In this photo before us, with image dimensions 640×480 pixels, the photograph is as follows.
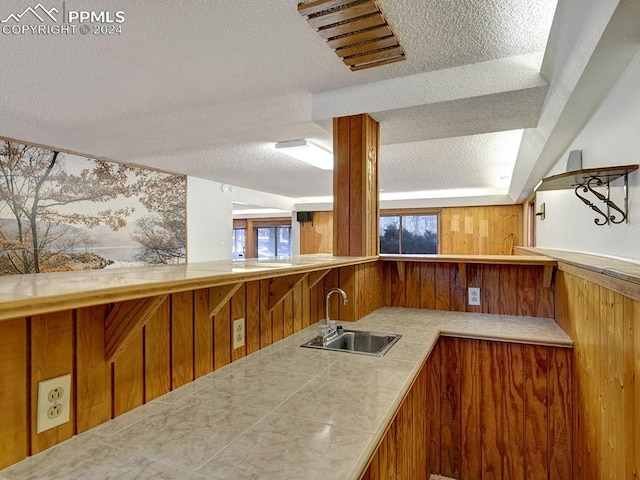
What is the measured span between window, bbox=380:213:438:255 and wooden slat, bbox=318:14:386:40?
642 centimetres

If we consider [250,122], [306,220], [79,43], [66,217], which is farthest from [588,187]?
[306,220]

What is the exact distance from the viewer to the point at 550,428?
1.87 meters

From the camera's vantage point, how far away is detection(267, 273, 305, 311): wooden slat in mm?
1696

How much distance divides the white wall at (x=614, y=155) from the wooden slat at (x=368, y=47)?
978 millimetres

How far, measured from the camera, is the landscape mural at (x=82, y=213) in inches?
141

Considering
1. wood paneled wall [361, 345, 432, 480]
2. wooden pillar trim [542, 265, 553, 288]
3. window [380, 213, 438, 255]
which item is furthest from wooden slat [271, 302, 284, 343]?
window [380, 213, 438, 255]

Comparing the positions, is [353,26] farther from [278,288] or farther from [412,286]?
[412,286]

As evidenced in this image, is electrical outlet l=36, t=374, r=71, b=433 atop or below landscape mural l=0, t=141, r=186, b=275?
below

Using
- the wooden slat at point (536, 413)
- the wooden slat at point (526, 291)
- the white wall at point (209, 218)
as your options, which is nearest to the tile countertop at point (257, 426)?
the wooden slat at point (536, 413)

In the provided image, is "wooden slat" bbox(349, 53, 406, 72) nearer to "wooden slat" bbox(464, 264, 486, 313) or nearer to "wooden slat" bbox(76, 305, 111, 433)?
"wooden slat" bbox(464, 264, 486, 313)

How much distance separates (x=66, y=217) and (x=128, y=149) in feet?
3.36

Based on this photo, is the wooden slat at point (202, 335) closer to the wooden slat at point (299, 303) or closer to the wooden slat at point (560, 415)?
the wooden slat at point (299, 303)

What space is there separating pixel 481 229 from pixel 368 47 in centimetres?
618

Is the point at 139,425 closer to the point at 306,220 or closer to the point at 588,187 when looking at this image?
the point at 588,187
